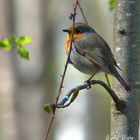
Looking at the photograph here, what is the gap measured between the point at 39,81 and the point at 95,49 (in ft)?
25.8

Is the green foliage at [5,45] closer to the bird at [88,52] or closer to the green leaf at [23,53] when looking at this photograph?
the green leaf at [23,53]

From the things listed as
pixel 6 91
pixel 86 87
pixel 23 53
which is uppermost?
pixel 86 87

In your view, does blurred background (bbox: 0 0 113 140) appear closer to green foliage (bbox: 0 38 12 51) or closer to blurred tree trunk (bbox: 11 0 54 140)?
blurred tree trunk (bbox: 11 0 54 140)

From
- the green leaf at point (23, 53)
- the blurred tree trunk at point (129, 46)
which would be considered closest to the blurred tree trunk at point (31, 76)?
the green leaf at point (23, 53)

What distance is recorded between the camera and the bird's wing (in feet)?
17.0

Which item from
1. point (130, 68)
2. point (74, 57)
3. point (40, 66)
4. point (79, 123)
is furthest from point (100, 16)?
point (130, 68)

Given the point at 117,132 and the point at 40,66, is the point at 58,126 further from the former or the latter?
the point at 117,132

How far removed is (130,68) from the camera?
3465 millimetres

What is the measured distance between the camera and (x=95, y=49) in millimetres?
5441

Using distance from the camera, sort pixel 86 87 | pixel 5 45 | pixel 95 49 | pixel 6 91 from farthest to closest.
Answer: pixel 6 91 → pixel 95 49 → pixel 5 45 → pixel 86 87

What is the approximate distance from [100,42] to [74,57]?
0.75 ft

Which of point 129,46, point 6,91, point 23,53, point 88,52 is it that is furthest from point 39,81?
point 129,46

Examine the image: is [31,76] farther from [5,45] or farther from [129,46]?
[129,46]

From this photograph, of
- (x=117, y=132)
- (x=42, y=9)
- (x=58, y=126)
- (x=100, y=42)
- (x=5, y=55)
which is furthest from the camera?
(x=58, y=126)
